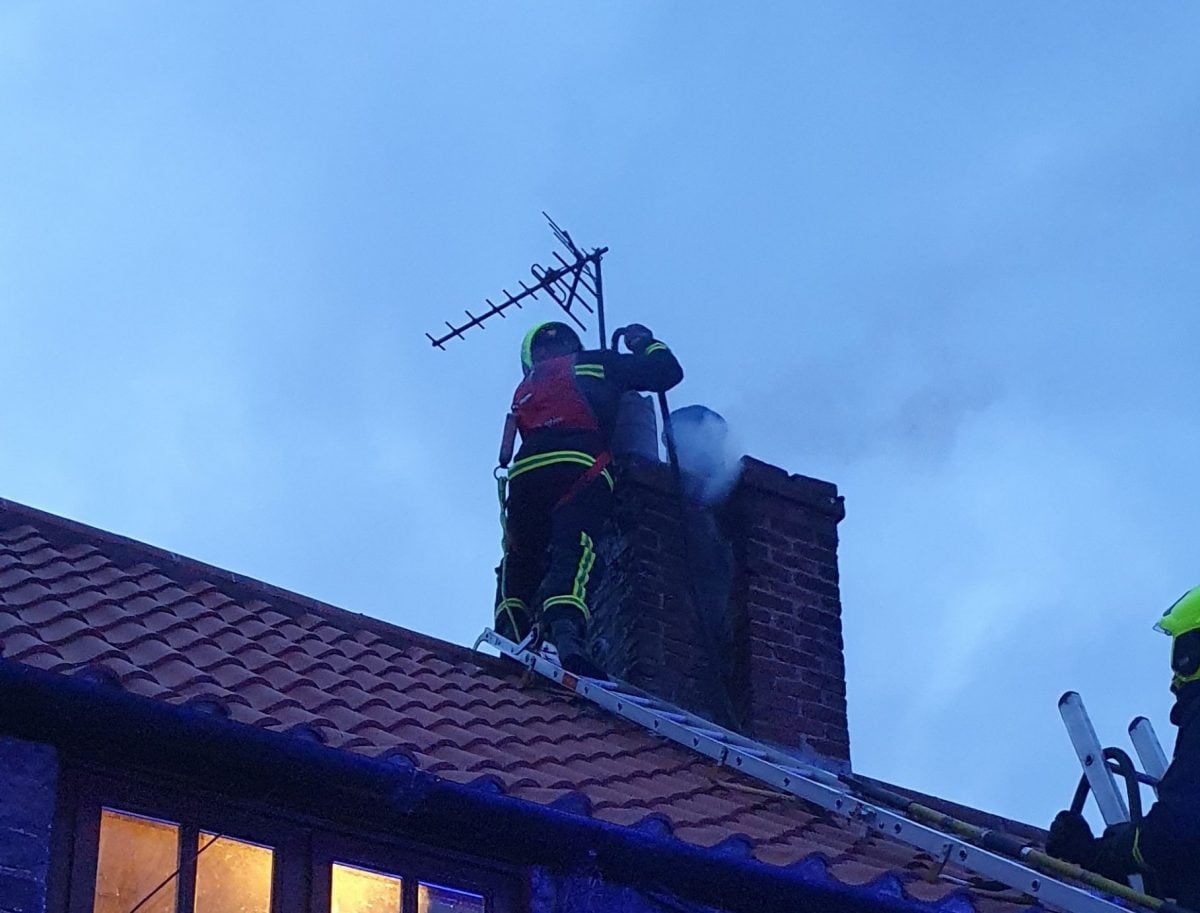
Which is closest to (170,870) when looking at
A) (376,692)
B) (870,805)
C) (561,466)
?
(376,692)

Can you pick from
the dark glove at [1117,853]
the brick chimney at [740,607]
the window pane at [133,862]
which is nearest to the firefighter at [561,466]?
the brick chimney at [740,607]

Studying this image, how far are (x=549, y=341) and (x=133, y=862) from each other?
4.79 meters

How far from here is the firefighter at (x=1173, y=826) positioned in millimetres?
5289

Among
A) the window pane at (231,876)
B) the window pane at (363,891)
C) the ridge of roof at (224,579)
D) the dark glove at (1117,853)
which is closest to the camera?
the window pane at (231,876)

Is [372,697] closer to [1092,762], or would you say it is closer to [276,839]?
[276,839]

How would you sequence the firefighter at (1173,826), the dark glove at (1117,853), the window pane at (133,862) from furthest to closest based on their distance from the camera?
the dark glove at (1117,853)
the firefighter at (1173,826)
the window pane at (133,862)

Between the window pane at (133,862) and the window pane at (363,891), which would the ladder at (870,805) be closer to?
the window pane at (363,891)

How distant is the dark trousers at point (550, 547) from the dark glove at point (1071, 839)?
98.8 inches

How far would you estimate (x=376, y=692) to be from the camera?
609 centimetres

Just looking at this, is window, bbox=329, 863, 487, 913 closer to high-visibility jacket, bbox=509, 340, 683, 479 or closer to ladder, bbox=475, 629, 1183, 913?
ladder, bbox=475, 629, 1183, 913

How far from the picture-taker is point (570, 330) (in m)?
8.83

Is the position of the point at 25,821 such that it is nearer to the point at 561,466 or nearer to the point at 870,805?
the point at 870,805

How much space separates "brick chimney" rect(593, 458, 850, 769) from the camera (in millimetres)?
7918

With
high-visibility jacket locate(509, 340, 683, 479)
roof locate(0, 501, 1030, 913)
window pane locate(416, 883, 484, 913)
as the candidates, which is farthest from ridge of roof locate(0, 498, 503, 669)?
window pane locate(416, 883, 484, 913)
